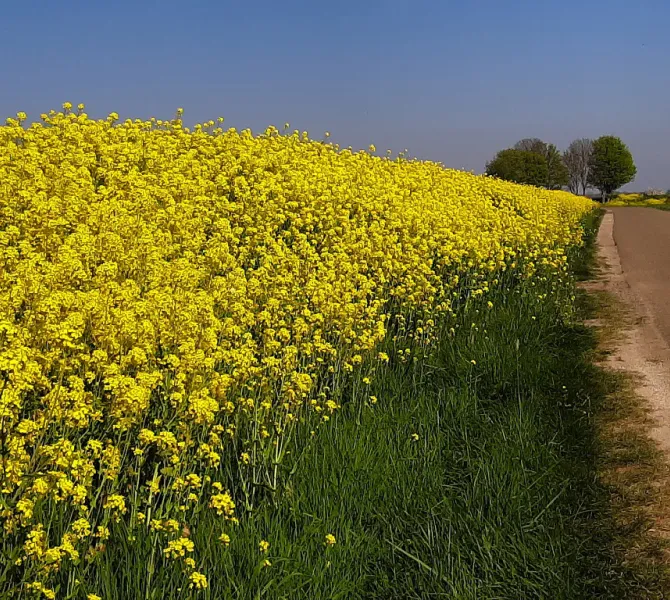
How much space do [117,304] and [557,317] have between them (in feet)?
16.5

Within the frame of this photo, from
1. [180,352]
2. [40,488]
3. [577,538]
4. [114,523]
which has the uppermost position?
[180,352]

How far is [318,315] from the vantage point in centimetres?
539

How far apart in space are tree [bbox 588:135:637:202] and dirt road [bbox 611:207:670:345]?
71116 millimetres

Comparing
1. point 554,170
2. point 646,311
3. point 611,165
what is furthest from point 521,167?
point 646,311

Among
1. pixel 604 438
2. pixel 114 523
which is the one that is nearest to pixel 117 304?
pixel 114 523

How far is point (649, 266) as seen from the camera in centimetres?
1305

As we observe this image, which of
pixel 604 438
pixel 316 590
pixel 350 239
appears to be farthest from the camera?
pixel 350 239

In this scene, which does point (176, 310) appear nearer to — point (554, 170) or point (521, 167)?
point (521, 167)

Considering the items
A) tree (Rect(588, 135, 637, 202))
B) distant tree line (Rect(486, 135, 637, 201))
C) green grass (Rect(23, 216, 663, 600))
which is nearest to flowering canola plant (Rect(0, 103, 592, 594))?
green grass (Rect(23, 216, 663, 600))

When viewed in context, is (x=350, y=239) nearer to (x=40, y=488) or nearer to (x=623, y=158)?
(x=40, y=488)

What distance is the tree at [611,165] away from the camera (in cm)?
8894

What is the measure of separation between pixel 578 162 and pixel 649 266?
284ft

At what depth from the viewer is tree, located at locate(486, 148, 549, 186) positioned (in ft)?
199

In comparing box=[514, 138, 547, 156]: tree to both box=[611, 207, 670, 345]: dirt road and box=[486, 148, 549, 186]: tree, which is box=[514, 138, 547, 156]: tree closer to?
box=[486, 148, 549, 186]: tree
